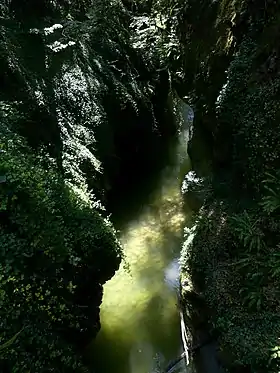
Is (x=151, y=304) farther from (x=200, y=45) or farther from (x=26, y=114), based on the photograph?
(x=200, y=45)

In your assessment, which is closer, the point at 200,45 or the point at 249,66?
the point at 249,66

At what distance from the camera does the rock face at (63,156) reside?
20.3 ft

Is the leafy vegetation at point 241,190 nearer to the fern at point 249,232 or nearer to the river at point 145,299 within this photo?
the fern at point 249,232

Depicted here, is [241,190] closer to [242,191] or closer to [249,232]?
[242,191]

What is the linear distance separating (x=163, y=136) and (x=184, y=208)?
353 cm

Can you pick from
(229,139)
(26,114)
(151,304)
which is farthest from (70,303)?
(229,139)

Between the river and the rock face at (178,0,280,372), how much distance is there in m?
1.30

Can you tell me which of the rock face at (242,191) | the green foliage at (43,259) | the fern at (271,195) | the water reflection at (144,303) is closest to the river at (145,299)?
the water reflection at (144,303)

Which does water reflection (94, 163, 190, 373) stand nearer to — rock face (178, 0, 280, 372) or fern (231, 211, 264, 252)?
rock face (178, 0, 280, 372)

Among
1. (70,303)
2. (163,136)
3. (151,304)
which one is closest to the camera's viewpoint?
(70,303)

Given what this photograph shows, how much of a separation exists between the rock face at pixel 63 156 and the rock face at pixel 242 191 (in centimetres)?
183

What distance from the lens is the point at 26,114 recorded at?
8852 mm

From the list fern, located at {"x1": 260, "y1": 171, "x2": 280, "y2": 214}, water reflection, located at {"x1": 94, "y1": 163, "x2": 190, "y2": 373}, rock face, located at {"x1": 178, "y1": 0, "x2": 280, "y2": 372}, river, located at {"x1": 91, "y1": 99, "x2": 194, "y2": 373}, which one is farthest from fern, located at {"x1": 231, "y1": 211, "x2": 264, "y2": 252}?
water reflection, located at {"x1": 94, "y1": 163, "x2": 190, "y2": 373}

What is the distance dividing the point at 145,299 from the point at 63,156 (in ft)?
11.4
